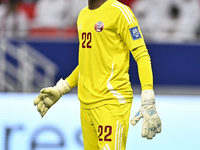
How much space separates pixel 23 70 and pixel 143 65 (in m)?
6.17

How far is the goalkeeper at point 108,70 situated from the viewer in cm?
257

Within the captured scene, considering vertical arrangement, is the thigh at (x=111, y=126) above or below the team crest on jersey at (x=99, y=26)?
below

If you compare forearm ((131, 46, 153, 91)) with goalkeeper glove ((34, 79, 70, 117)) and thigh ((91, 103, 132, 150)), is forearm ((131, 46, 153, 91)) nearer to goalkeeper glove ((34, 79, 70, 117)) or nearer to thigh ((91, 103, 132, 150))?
thigh ((91, 103, 132, 150))

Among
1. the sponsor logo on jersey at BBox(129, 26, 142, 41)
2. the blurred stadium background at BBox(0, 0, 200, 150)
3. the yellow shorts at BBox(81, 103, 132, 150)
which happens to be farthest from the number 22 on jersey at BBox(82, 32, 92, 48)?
the blurred stadium background at BBox(0, 0, 200, 150)

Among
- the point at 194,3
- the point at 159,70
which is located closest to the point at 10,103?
the point at 159,70

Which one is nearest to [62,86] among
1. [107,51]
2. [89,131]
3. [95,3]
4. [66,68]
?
[89,131]

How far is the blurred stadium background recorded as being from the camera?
4.29 metres

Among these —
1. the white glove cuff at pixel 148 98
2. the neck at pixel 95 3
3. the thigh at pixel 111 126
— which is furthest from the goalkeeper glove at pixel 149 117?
the neck at pixel 95 3

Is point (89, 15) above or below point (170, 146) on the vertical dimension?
above

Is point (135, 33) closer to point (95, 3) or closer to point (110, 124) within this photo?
point (95, 3)

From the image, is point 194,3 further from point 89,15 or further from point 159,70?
point 89,15

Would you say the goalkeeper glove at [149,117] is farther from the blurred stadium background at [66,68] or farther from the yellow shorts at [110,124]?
the blurred stadium background at [66,68]

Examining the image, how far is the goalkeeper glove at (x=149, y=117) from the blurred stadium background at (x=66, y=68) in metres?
1.89

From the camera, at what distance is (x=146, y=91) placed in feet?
8.11
